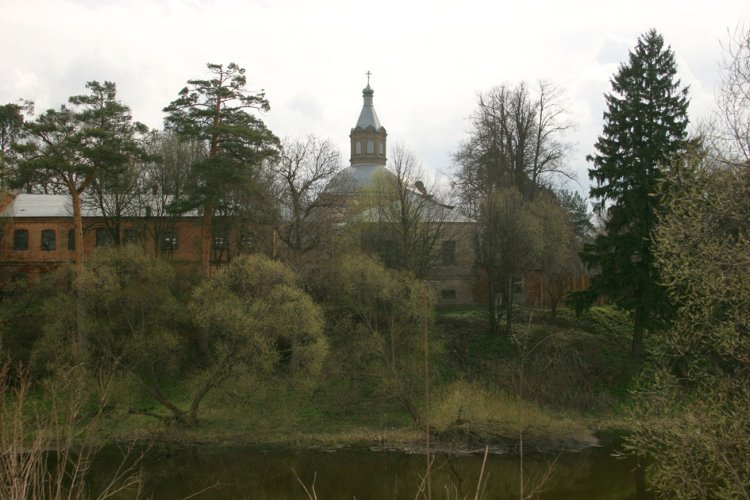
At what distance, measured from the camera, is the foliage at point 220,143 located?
1138 inches

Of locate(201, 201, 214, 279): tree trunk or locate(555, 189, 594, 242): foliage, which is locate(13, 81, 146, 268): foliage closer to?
locate(201, 201, 214, 279): tree trunk

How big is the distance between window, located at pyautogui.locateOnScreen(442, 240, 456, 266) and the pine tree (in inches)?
341

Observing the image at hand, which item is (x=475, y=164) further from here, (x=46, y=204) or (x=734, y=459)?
(x=734, y=459)

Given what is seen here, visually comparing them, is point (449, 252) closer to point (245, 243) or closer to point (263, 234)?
point (263, 234)

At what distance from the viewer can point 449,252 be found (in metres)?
35.5

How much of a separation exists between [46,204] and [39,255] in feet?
9.82

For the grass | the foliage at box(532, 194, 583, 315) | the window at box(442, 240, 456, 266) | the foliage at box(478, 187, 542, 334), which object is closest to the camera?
the grass

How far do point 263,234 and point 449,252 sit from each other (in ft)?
29.2

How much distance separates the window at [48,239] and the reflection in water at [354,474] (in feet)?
62.5

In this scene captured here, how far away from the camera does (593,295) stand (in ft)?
90.7

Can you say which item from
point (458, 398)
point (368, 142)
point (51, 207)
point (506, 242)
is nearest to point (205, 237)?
point (506, 242)

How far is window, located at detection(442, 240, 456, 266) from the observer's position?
3438 cm

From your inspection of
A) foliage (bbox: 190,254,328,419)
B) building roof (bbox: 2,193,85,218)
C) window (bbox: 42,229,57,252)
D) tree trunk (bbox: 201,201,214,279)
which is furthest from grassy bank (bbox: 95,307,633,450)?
building roof (bbox: 2,193,85,218)

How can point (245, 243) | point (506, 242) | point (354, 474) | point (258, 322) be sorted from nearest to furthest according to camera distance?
point (354, 474)
point (258, 322)
point (506, 242)
point (245, 243)
